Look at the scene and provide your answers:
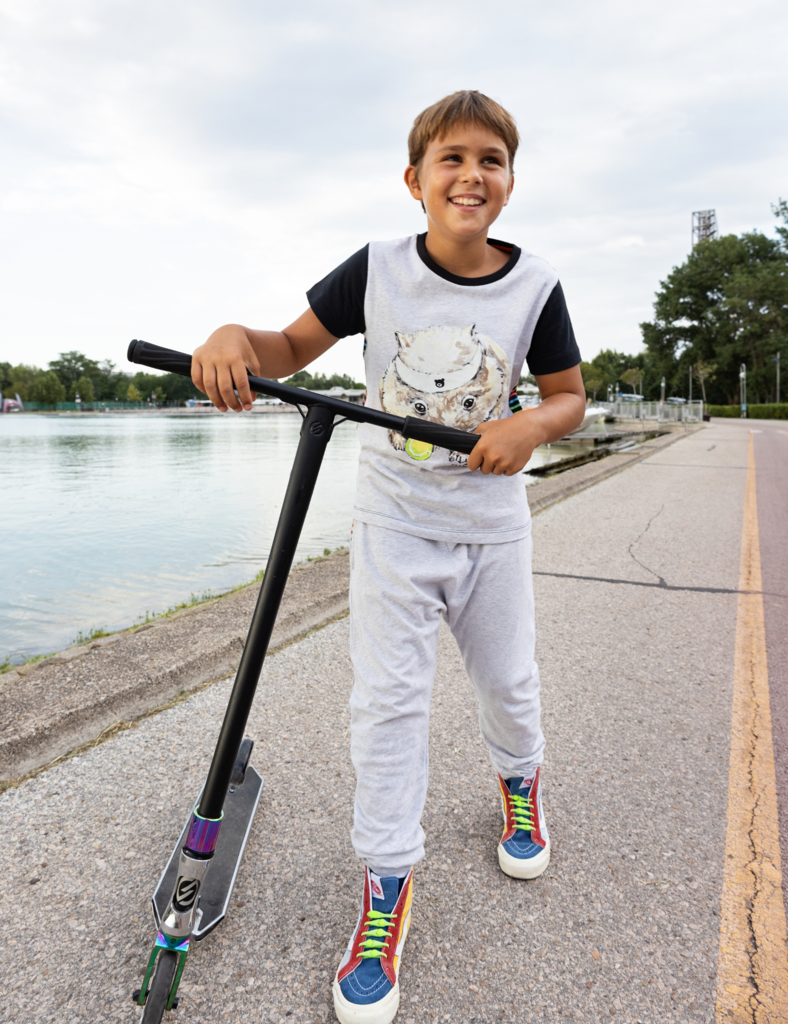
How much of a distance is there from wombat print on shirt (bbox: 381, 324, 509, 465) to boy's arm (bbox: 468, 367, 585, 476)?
15 centimetres

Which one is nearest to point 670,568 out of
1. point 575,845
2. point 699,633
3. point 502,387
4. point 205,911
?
point 699,633

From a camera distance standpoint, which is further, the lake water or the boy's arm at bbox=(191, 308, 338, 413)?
the lake water

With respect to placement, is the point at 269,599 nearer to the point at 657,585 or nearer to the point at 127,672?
the point at 127,672

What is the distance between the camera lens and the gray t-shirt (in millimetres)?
1665

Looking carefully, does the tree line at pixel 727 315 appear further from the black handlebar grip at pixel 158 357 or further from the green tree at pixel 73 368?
the green tree at pixel 73 368

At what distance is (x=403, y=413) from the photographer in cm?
172

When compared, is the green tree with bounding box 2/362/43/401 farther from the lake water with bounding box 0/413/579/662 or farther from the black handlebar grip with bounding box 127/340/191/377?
the black handlebar grip with bounding box 127/340/191/377

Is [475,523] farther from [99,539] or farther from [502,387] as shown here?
[99,539]

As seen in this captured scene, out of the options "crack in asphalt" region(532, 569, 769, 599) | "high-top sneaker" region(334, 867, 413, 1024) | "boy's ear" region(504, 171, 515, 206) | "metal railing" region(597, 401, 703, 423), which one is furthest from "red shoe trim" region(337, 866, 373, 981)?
"metal railing" region(597, 401, 703, 423)

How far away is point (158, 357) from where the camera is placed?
1.31m

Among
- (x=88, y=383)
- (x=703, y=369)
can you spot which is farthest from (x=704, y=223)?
(x=88, y=383)

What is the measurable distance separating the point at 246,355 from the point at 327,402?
22 cm

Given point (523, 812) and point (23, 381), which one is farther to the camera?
point (23, 381)

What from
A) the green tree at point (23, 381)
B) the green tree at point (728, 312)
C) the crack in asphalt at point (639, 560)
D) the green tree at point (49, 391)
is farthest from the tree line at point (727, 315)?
the green tree at point (23, 381)
